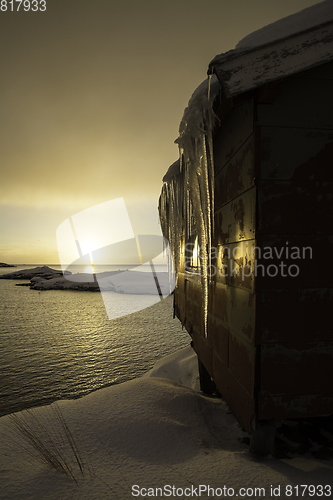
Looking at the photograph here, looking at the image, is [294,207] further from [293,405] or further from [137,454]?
[137,454]

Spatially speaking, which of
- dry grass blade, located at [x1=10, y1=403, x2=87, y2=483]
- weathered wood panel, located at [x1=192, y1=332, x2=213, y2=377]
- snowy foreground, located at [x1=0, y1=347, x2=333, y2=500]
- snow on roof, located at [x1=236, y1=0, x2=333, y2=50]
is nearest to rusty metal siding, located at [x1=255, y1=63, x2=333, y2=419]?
snow on roof, located at [x1=236, y1=0, x2=333, y2=50]

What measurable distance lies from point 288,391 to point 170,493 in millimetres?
1326

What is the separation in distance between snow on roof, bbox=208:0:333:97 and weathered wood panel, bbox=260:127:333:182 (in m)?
0.43

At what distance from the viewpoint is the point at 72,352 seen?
10555 mm

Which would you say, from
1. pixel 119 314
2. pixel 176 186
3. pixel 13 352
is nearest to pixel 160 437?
pixel 176 186

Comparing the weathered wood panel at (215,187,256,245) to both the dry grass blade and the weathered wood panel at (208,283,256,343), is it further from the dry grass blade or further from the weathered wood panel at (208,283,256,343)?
the dry grass blade

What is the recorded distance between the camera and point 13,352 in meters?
10.2

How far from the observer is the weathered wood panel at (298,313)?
7.29ft

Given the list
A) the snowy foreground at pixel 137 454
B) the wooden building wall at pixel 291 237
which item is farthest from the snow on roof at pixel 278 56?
the snowy foreground at pixel 137 454

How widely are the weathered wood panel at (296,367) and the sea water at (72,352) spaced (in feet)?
20.9

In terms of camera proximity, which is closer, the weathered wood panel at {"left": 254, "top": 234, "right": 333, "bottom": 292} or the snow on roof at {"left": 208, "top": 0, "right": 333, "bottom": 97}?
the snow on roof at {"left": 208, "top": 0, "right": 333, "bottom": 97}

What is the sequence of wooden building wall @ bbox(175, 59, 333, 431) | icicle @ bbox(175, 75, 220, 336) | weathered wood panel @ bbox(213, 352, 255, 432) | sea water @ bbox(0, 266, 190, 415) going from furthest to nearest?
sea water @ bbox(0, 266, 190, 415) → icicle @ bbox(175, 75, 220, 336) → weathered wood panel @ bbox(213, 352, 255, 432) → wooden building wall @ bbox(175, 59, 333, 431)

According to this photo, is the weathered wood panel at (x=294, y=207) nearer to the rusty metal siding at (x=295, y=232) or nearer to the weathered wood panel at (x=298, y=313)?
the rusty metal siding at (x=295, y=232)

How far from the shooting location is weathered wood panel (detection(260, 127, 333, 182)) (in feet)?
7.26
